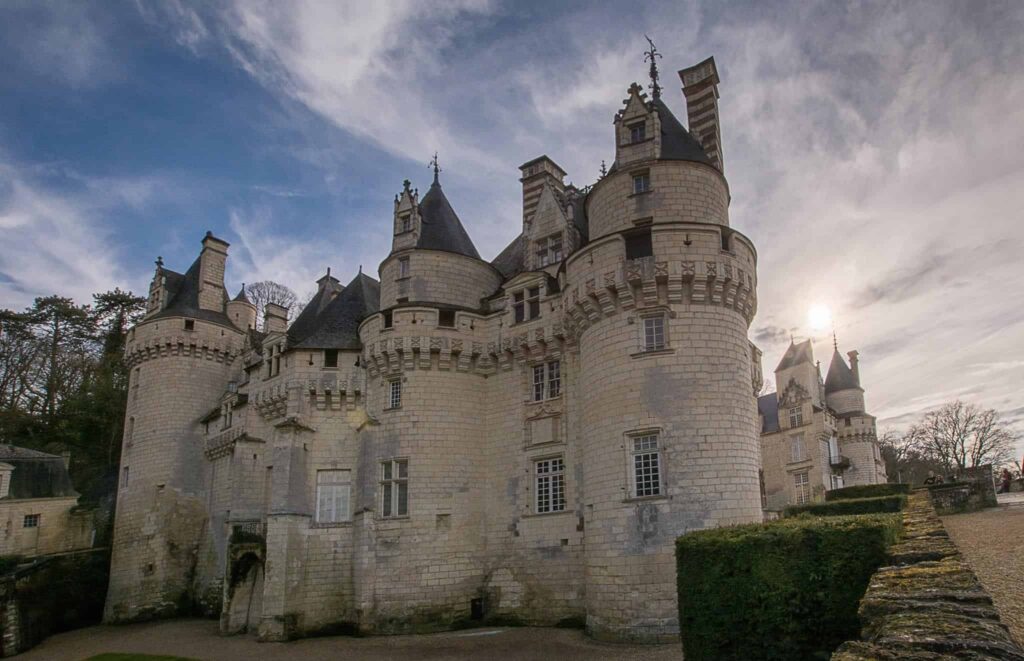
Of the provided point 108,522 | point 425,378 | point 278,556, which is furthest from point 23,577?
point 425,378

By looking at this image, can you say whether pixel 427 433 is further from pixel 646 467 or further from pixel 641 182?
pixel 641 182

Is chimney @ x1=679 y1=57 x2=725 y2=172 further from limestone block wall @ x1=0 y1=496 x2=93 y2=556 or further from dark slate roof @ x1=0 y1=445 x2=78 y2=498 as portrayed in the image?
dark slate roof @ x1=0 y1=445 x2=78 y2=498

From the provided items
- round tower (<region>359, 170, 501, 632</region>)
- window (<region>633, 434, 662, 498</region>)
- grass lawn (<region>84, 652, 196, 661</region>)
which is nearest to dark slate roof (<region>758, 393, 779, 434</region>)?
round tower (<region>359, 170, 501, 632</region>)

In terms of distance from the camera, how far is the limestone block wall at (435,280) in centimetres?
2419

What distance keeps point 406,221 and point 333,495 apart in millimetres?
9615

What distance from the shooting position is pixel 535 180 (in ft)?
88.9

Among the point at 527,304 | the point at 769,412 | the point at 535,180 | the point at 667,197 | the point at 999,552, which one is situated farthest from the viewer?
the point at 769,412

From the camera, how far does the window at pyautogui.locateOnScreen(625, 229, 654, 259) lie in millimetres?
18469

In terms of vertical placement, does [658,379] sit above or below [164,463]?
above

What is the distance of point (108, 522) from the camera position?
35062mm

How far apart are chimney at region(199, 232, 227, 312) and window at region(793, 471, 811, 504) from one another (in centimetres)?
3047

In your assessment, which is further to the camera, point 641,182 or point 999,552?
point 641,182

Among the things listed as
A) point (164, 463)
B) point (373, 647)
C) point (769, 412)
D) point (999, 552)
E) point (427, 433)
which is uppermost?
point (769, 412)

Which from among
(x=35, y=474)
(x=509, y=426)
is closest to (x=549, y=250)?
(x=509, y=426)
